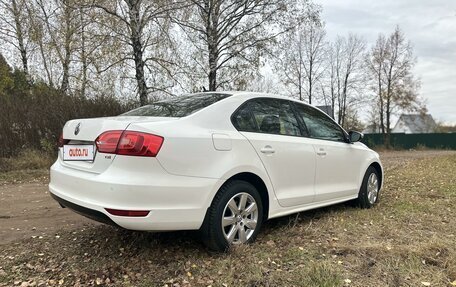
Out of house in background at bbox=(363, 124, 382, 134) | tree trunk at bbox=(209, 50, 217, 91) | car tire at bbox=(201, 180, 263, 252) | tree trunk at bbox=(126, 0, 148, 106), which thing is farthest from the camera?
house in background at bbox=(363, 124, 382, 134)

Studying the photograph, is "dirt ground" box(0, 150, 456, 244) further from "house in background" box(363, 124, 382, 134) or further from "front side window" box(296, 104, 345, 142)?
"house in background" box(363, 124, 382, 134)

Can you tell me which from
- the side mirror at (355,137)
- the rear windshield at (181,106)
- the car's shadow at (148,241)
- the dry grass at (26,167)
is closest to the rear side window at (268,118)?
the rear windshield at (181,106)

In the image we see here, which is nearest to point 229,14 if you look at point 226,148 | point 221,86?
point 221,86

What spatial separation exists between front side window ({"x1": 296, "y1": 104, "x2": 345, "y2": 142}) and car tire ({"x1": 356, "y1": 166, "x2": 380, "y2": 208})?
0.78 metres

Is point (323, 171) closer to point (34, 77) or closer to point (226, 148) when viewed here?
point (226, 148)

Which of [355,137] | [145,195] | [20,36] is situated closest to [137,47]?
[20,36]

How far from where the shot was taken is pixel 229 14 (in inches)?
709

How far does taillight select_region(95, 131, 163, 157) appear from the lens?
10.3 feet

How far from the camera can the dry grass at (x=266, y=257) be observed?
10.4 feet

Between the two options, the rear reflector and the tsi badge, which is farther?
the tsi badge

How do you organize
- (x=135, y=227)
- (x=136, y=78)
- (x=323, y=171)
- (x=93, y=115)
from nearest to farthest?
(x=135, y=227)
(x=323, y=171)
(x=93, y=115)
(x=136, y=78)

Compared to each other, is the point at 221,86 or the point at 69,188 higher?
the point at 221,86

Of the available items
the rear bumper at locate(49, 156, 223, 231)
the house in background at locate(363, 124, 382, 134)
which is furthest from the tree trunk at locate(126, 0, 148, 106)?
the house in background at locate(363, 124, 382, 134)

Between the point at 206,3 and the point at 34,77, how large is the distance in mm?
9371
